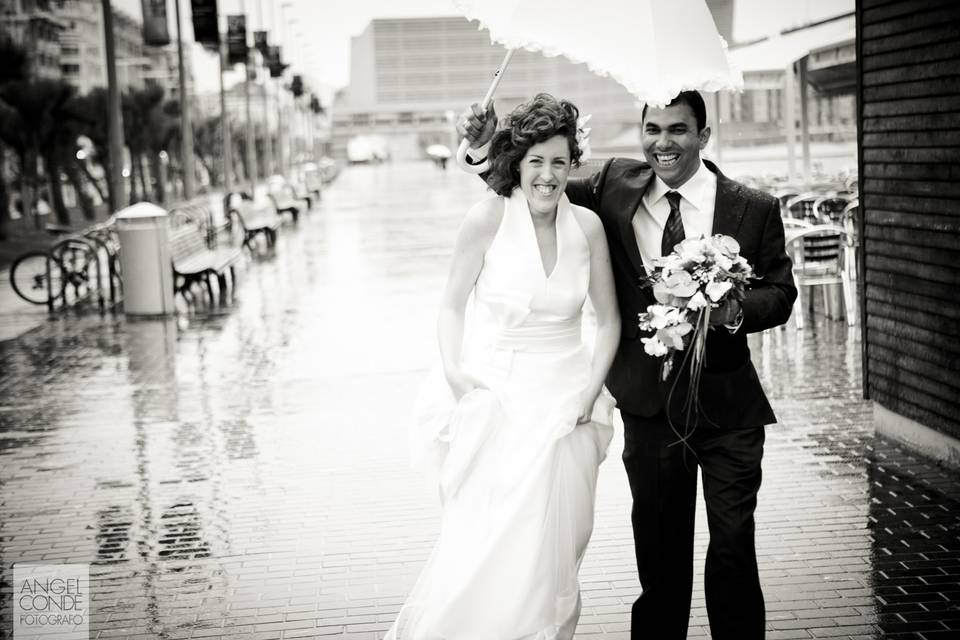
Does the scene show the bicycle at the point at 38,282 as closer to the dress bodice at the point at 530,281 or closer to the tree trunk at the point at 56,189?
the dress bodice at the point at 530,281

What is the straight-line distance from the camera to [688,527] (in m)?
4.41

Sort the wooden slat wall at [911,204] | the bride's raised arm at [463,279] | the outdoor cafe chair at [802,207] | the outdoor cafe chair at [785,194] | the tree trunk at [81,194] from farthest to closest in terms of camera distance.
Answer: the tree trunk at [81,194] < the outdoor cafe chair at [785,194] < the outdoor cafe chair at [802,207] < the wooden slat wall at [911,204] < the bride's raised arm at [463,279]

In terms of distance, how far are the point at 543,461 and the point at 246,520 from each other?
3.12 metres

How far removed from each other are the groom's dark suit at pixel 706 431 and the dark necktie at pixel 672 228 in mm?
102

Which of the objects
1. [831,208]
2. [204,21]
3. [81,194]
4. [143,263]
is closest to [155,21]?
[204,21]

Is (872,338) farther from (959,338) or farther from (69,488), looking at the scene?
(69,488)

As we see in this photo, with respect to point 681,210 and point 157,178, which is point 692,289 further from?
point 157,178

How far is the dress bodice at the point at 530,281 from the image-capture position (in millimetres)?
4406

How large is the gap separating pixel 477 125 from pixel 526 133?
0.63ft

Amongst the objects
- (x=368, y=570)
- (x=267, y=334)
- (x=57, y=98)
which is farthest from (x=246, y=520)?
(x=57, y=98)

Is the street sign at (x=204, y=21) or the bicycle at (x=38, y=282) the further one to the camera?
the street sign at (x=204, y=21)

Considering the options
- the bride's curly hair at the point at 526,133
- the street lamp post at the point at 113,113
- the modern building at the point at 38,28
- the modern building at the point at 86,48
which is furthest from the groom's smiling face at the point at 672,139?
the modern building at the point at 86,48

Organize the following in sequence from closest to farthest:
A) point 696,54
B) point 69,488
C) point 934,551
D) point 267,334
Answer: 1. point 696,54
2. point 934,551
3. point 69,488
4. point 267,334

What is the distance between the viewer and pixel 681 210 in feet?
14.1
